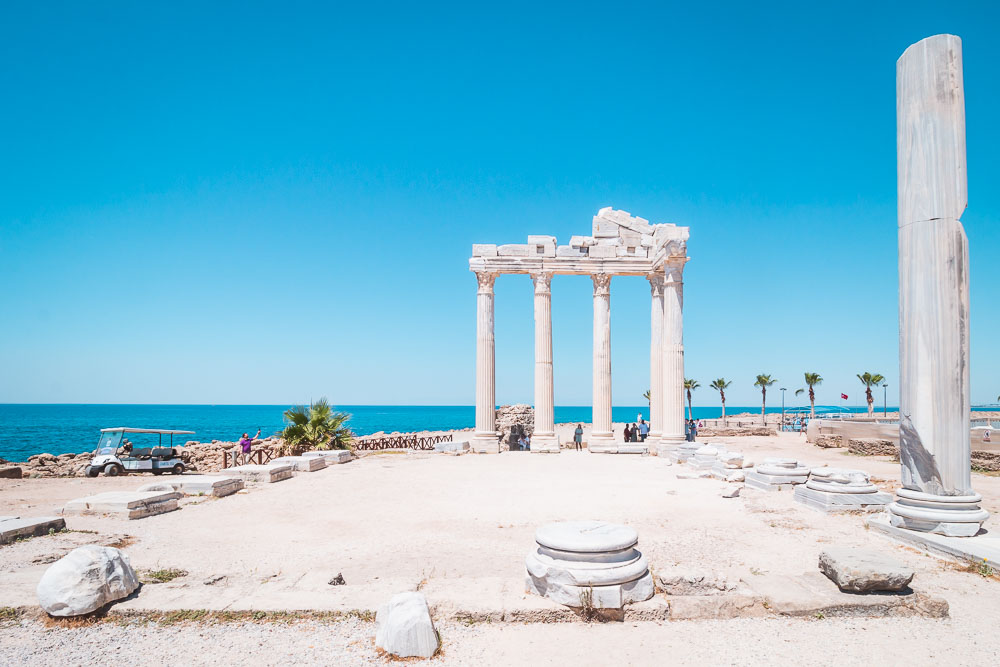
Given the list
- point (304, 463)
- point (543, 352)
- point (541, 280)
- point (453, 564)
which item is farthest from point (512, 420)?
Result: point (453, 564)

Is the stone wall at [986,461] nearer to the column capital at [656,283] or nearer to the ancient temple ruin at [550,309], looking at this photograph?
the ancient temple ruin at [550,309]

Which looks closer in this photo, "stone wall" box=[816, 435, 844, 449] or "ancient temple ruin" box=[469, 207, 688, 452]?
"ancient temple ruin" box=[469, 207, 688, 452]

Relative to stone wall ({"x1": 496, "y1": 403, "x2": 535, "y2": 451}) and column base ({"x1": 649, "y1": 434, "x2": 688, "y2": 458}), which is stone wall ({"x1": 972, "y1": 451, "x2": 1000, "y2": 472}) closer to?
column base ({"x1": 649, "y1": 434, "x2": 688, "y2": 458})

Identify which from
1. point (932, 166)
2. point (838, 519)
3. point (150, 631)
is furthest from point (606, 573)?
point (932, 166)

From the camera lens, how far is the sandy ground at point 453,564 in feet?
18.9

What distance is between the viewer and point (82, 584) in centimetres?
629

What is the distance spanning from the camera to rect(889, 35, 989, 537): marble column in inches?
379

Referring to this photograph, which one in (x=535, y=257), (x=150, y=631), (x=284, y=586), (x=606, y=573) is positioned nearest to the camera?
(x=150, y=631)

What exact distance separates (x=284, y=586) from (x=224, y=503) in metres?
7.81

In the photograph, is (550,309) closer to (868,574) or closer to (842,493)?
(842,493)

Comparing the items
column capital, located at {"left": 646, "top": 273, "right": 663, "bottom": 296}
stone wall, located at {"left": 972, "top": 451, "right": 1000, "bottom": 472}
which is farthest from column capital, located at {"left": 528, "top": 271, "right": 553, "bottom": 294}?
stone wall, located at {"left": 972, "top": 451, "right": 1000, "bottom": 472}

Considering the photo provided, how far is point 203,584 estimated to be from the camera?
7.34 metres

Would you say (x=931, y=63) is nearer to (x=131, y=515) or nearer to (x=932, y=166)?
(x=932, y=166)

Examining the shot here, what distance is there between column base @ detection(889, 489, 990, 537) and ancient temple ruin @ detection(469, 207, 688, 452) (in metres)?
17.4
